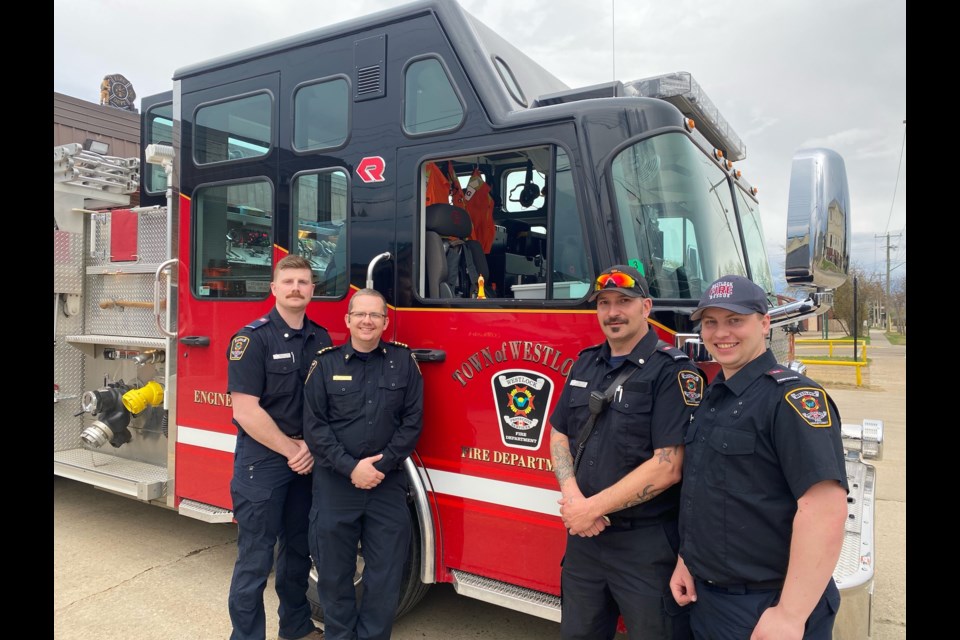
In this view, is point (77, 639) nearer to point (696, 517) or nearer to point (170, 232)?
point (170, 232)

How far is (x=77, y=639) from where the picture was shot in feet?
10.8

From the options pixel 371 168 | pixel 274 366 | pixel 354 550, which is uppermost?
pixel 371 168

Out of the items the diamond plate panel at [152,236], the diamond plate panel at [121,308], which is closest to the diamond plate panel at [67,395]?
the diamond plate panel at [121,308]

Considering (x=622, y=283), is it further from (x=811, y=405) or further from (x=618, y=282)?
(x=811, y=405)

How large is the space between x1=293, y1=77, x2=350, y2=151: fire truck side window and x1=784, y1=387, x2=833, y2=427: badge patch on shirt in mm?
2480

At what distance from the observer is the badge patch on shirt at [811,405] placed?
1.74 m

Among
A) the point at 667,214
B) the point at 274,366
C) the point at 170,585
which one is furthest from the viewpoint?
the point at 170,585

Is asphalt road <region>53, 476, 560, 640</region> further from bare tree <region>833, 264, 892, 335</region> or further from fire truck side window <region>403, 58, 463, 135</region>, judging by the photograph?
bare tree <region>833, 264, 892, 335</region>

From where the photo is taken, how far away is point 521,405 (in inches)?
111

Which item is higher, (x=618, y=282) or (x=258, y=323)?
(x=618, y=282)

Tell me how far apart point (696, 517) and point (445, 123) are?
2.05m

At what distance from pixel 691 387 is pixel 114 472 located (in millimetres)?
4031

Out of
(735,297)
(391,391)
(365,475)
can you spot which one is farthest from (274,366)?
(735,297)

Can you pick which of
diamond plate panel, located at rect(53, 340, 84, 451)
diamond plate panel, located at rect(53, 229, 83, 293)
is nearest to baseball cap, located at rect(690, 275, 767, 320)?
diamond plate panel, located at rect(53, 229, 83, 293)
